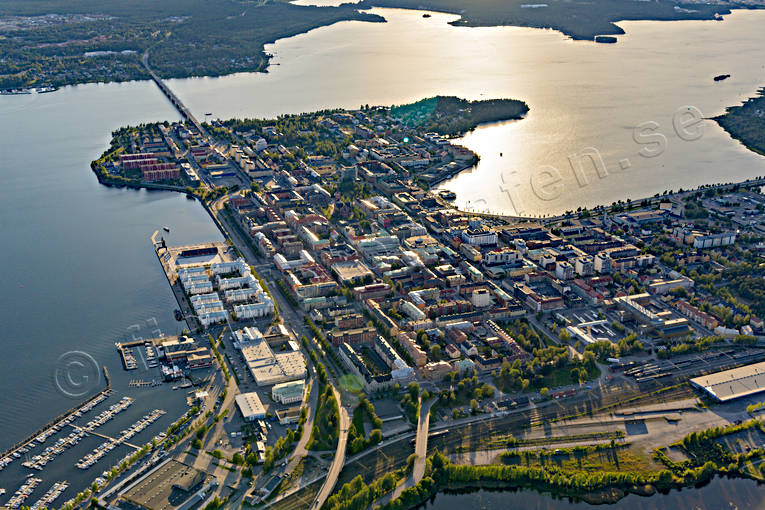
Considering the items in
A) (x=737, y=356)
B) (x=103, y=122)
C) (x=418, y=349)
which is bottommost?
(x=737, y=356)

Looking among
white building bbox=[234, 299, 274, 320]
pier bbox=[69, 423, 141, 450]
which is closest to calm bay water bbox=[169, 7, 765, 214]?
white building bbox=[234, 299, 274, 320]

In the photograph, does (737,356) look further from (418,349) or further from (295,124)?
(295,124)

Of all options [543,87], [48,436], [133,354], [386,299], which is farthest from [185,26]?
[48,436]

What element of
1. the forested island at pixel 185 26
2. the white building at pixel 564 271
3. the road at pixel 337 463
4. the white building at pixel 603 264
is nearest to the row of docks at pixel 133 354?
the road at pixel 337 463

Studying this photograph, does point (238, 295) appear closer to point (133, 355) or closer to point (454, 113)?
point (133, 355)

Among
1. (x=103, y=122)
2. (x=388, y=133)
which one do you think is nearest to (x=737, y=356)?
(x=388, y=133)
